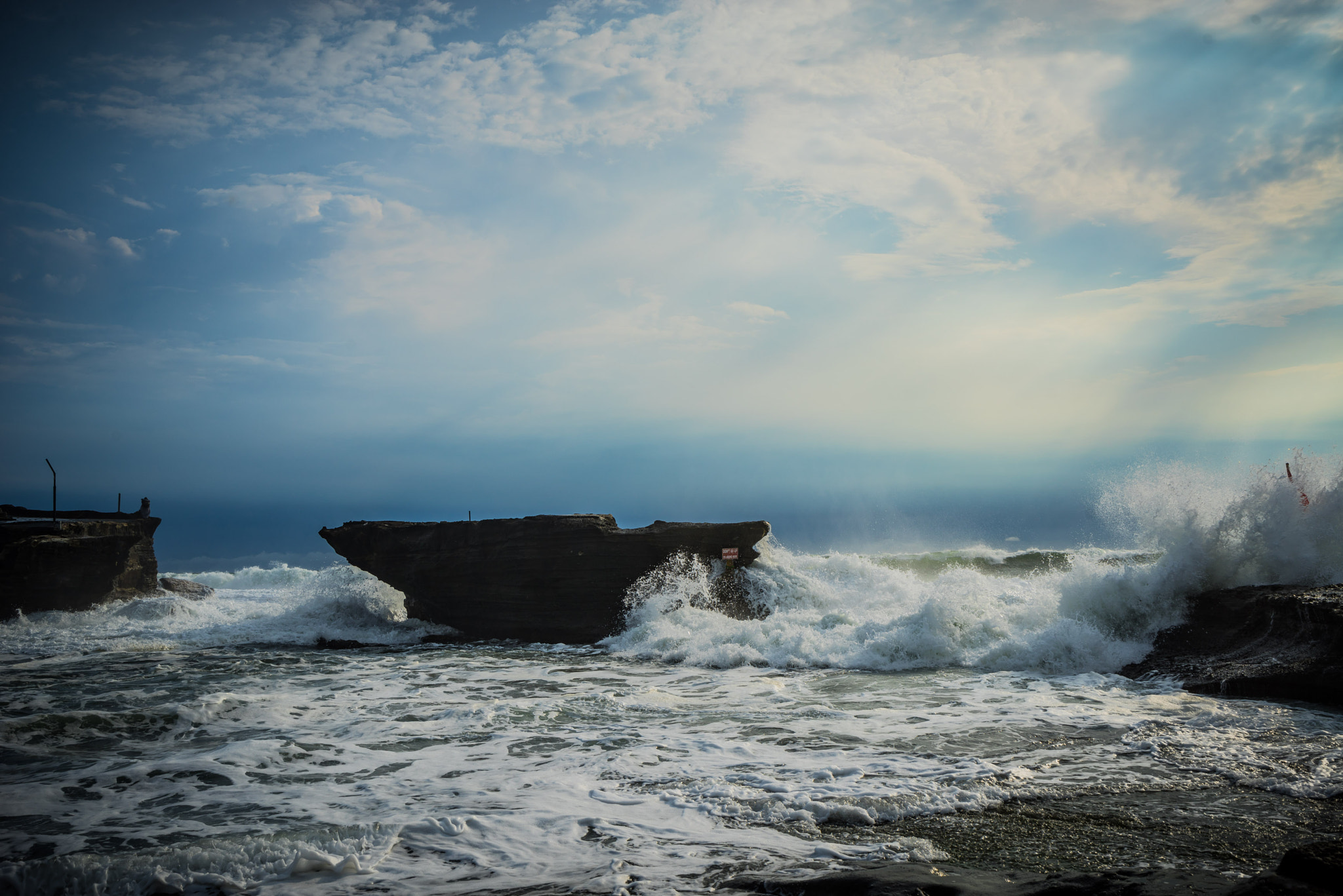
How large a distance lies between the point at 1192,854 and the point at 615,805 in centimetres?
384

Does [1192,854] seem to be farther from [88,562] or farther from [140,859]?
[88,562]

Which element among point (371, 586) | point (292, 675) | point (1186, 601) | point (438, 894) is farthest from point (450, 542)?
point (1186, 601)

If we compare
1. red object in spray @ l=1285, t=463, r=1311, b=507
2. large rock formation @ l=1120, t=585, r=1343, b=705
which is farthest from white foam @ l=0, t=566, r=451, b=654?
red object in spray @ l=1285, t=463, r=1311, b=507

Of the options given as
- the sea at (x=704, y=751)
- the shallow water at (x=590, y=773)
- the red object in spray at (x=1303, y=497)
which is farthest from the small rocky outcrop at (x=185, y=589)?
the red object in spray at (x=1303, y=497)

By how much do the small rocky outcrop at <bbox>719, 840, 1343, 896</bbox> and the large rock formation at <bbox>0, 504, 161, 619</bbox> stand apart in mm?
28675

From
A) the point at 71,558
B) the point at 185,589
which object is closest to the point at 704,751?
the point at 71,558

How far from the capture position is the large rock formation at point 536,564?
16641 mm

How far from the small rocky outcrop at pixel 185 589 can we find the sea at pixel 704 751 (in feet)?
48.9

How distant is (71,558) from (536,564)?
60.8 feet

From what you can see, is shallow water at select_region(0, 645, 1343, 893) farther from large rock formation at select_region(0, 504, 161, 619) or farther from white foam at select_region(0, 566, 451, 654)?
large rock formation at select_region(0, 504, 161, 619)

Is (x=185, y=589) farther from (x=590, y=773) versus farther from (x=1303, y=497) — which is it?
(x=1303, y=497)

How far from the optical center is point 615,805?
17.7 ft

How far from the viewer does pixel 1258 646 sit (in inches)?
348

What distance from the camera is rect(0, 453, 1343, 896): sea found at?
170 inches
